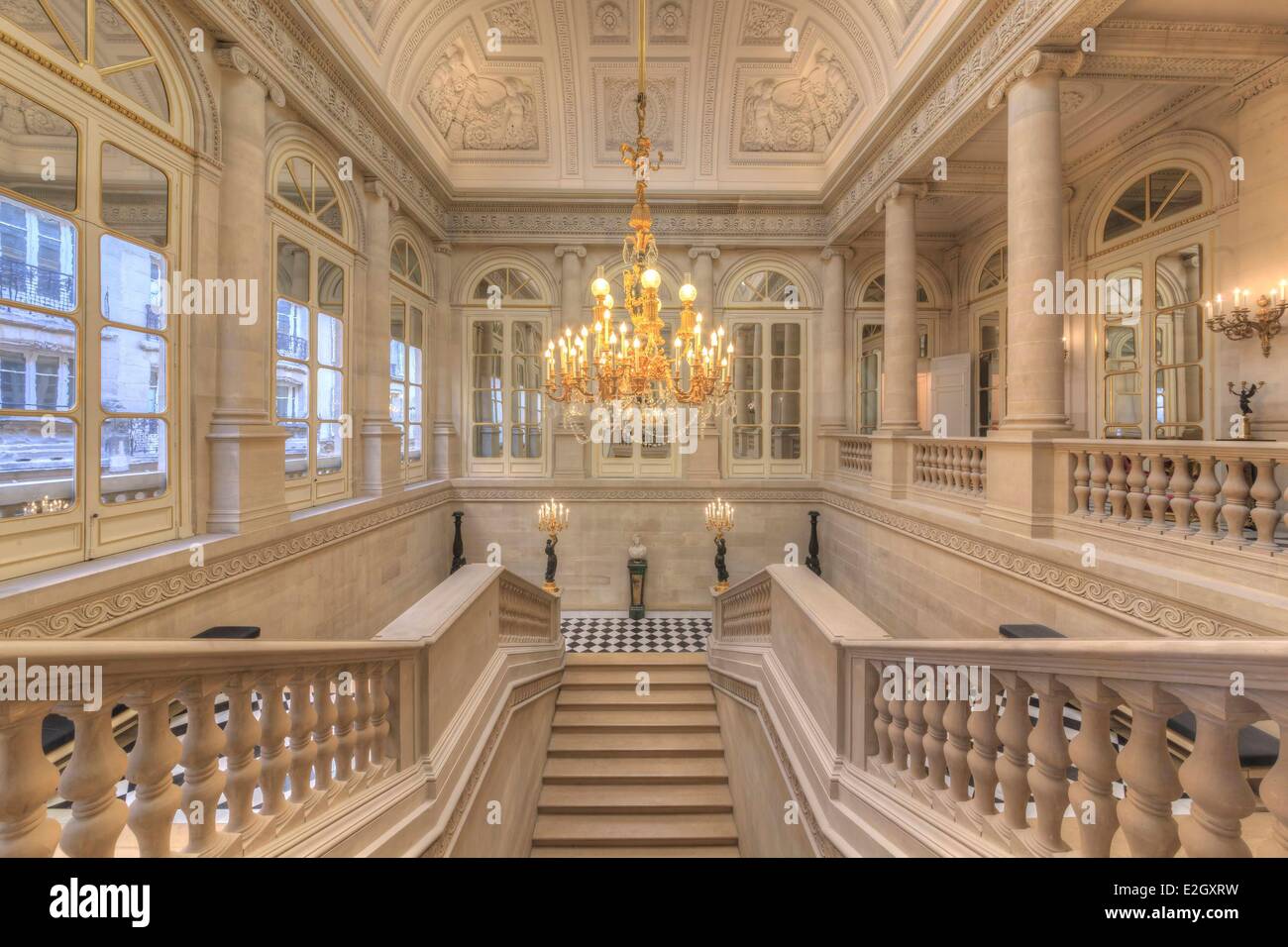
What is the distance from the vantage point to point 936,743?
2.27 meters

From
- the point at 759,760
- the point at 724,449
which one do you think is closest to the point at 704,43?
the point at 724,449

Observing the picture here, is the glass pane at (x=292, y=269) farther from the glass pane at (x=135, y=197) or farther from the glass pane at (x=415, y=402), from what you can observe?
the glass pane at (x=415, y=402)

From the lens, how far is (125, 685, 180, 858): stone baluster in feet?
4.95

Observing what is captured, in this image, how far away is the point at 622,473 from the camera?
1045 cm

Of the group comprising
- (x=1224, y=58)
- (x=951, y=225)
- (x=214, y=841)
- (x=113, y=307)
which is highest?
(x=951, y=225)

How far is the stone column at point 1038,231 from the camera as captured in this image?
16.3 ft

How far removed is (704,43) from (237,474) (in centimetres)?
921

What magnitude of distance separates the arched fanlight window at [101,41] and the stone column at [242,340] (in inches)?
24.2

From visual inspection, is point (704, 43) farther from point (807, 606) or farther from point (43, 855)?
point (43, 855)

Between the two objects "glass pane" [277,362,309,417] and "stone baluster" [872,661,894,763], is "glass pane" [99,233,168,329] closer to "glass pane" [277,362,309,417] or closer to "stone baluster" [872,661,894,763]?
"glass pane" [277,362,309,417]

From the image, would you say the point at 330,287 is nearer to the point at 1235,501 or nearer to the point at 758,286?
the point at 758,286

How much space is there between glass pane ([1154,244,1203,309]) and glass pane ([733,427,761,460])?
18.5 feet

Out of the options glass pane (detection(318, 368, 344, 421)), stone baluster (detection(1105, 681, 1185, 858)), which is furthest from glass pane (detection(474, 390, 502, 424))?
stone baluster (detection(1105, 681, 1185, 858))

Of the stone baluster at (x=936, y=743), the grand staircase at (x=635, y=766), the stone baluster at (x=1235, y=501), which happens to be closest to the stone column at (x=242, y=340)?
the grand staircase at (x=635, y=766)
